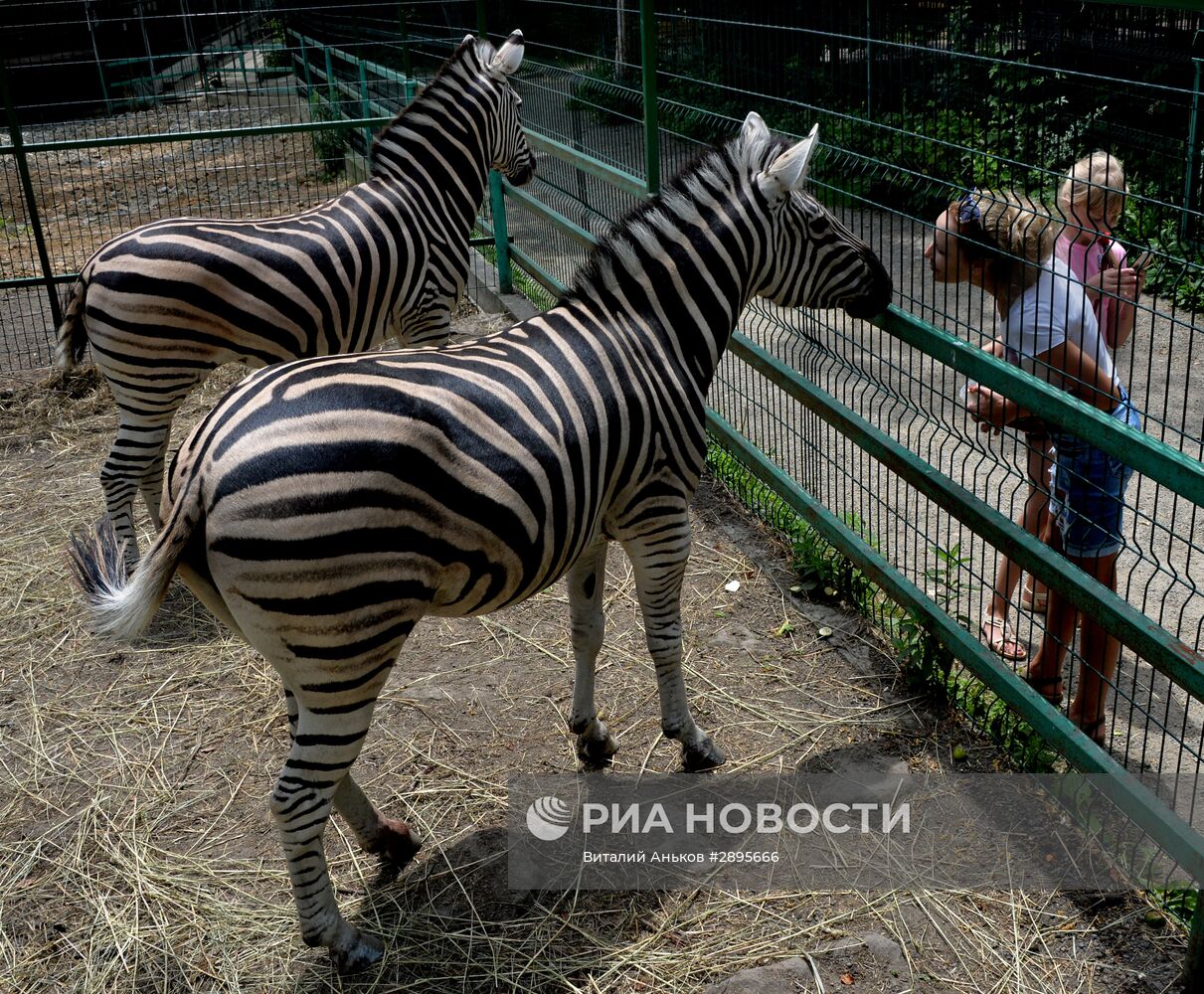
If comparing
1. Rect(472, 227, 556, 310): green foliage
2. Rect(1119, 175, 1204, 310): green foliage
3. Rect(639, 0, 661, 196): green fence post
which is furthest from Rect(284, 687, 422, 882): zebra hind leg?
Rect(472, 227, 556, 310): green foliage

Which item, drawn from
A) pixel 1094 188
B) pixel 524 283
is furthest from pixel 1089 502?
pixel 524 283

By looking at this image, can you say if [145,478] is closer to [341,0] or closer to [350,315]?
[350,315]

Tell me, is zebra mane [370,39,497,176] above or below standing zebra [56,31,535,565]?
above

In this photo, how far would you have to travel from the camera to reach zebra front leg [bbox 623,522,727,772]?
12.1ft

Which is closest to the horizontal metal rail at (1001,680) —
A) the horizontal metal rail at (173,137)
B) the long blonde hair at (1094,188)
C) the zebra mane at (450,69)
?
the long blonde hair at (1094,188)

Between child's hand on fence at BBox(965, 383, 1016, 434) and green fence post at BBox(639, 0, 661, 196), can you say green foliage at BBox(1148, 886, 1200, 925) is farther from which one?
green fence post at BBox(639, 0, 661, 196)

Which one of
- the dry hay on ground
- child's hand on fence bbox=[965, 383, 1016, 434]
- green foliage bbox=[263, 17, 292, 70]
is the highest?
green foliage bbox=[263, 17, 292, 70]

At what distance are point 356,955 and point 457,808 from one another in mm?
727

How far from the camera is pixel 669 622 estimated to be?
12.7 ft

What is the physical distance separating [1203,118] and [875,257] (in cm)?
445

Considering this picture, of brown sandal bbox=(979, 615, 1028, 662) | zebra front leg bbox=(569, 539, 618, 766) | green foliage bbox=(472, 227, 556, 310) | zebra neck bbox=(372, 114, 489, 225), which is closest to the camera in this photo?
zebra front leg bbox=(569, 539, 618, 766)

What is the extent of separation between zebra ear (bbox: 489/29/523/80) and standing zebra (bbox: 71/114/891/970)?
286cm

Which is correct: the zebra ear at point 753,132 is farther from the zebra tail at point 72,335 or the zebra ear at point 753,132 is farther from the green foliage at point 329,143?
the green foliage at point 329,143

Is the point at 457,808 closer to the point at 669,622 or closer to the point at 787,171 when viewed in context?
the point at 669,622
